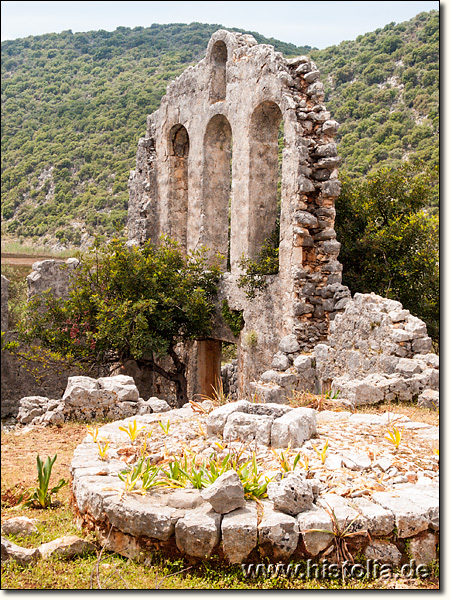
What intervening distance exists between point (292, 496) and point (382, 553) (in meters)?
0.72

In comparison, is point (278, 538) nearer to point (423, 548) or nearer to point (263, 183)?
point (423, 548)

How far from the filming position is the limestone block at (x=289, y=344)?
36.7 ft

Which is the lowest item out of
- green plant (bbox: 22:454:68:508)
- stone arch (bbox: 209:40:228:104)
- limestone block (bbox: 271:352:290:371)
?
green plant (bbox: 22:454:68:508)

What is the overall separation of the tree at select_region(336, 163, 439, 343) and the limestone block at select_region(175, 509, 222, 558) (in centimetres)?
873

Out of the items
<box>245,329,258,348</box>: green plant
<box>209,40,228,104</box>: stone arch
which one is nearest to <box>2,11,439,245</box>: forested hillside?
<box>209,40,228,104</box>: stone arch

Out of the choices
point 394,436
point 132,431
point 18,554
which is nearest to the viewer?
point 18,554

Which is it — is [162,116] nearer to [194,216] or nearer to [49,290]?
[194,216]

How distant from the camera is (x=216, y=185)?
47.5ft

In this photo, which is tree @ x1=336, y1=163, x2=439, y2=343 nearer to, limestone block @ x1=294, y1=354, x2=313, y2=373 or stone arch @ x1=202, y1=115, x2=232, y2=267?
stone arch @ x1=202, y1=115, x2=232, y2=267

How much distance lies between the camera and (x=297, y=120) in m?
11.3

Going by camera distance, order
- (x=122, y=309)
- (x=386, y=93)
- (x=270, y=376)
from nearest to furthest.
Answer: (x=270, y=376), (x=122, y=309), (x=386, y=93)

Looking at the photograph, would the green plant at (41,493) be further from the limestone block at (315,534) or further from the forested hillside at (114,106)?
the forested hillside at (114,106)

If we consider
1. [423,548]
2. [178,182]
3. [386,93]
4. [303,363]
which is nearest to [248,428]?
[423,548]

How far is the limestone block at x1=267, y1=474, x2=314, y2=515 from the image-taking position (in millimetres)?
4785
